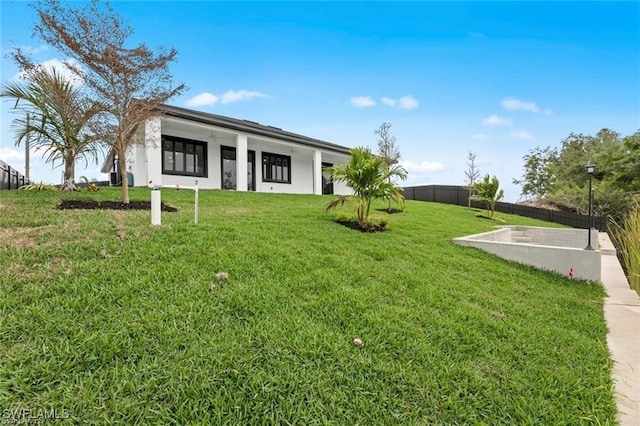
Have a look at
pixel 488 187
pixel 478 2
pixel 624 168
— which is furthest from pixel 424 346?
pixel 624 168

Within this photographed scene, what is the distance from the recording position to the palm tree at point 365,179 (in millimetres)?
6742

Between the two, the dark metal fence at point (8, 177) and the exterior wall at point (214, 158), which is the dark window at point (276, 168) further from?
the dark metal fence at point (8, 177)

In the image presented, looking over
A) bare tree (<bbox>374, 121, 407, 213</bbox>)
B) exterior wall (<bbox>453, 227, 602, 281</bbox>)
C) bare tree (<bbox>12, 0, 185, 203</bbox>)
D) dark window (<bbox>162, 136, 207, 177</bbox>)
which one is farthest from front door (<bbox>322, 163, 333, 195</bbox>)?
exterior wall (<bbox>453, 227, 602, 281</bbox>)

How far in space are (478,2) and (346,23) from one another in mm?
3680

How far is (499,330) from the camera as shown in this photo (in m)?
3.12

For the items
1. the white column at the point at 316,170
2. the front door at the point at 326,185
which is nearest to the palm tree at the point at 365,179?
the white column at the point at 316,170

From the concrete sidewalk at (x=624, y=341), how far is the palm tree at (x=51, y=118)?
1040cm

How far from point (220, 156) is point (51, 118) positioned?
23.0ft

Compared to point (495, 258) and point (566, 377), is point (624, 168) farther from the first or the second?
point (566, 377)

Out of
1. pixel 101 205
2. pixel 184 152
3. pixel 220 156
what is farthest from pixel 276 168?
pixel 101 205

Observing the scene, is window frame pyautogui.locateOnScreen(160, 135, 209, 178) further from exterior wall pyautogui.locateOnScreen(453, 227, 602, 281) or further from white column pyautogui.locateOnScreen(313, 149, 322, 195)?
exterior wall pyautogui.locateOnScreen(453, 227, 602, 281)

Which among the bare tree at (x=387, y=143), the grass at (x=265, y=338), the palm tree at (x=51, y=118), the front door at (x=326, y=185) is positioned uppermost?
the bare tree at (x=387, y=143)

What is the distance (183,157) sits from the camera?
44.4 feet

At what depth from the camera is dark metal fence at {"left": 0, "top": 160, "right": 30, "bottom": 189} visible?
9812 mm
